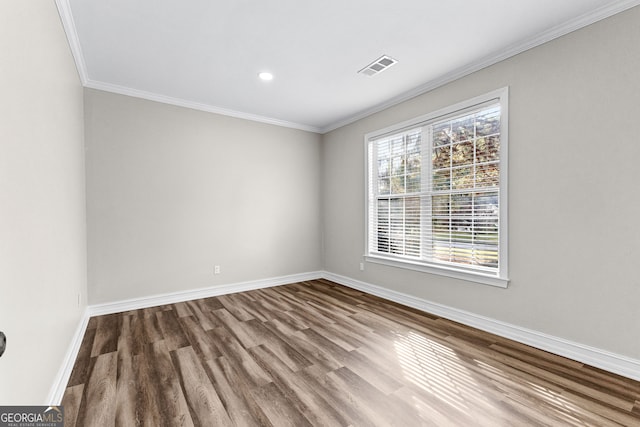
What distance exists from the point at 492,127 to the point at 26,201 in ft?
12.1

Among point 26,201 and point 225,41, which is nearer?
point 26,201

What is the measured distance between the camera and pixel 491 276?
284 centimetres

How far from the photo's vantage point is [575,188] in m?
2.33

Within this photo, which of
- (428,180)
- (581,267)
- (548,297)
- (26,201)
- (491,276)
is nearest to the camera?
(26,201)

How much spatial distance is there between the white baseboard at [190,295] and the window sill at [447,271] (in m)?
1.57

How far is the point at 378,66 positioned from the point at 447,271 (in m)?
2.44

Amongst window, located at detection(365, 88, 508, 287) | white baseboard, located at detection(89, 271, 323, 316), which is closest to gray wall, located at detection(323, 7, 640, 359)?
window, located at detection(365, 88, 508, 287)

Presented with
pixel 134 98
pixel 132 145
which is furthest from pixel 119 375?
pixel 134 98

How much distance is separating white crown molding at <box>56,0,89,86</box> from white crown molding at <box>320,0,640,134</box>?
3433 mm

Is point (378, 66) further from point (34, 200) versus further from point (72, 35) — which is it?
point (34, 200)

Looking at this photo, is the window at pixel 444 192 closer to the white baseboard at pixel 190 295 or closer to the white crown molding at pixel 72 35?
the white baseboard at pixel 190 295

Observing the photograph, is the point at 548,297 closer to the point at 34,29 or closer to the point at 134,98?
the point at 34,29

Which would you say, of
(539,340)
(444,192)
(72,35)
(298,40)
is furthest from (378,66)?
(539,340)

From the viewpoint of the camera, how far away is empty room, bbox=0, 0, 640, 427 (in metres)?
1.70
